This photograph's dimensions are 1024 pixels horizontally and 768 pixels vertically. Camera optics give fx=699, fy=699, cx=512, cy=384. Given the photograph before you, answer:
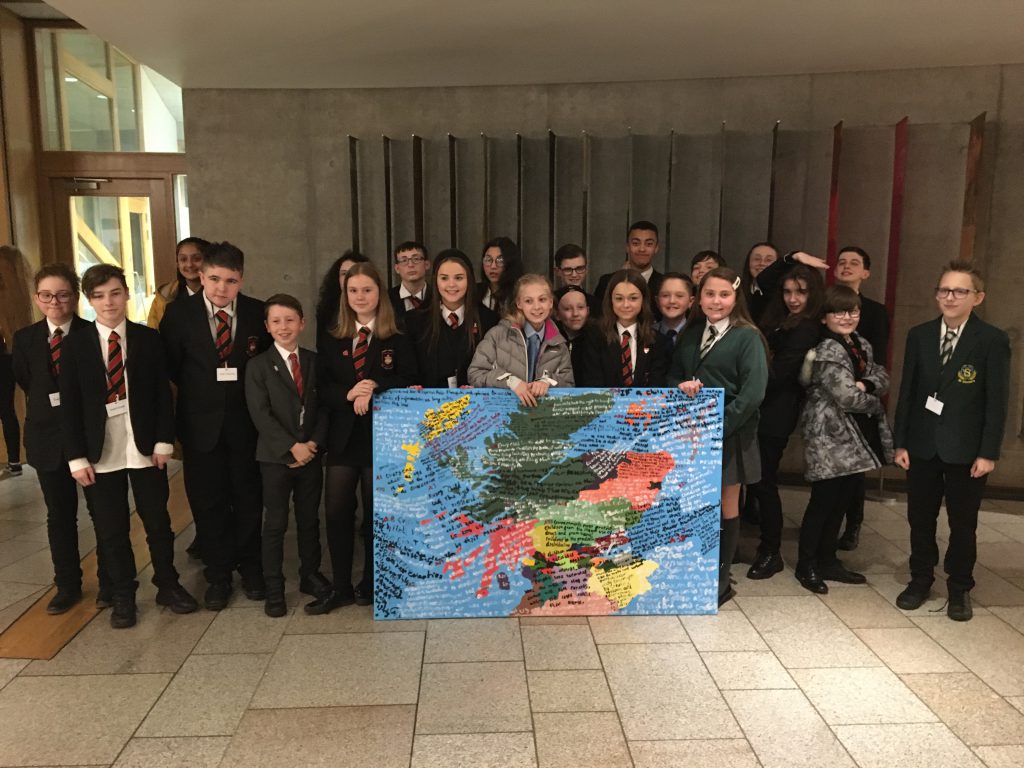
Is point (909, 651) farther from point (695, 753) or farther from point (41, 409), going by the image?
point (41, 409)

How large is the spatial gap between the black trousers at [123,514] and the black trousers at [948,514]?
11.5 feet

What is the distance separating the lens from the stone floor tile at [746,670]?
2.70 m

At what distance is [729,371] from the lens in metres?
3.21

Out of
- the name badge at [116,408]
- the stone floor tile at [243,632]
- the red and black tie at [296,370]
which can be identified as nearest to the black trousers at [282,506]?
the stone floor tile at [243,632]

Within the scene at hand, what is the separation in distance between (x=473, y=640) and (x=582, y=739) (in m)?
0.77

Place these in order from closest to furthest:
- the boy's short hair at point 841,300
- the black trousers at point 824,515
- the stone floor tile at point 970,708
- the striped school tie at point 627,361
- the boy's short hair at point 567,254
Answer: the stone floor tile at point 970,708
the striped school tie at point 627,361
the boy's short hair at point 841,300
the black trousers at point 824,515
the boy's short hair at point 567,254

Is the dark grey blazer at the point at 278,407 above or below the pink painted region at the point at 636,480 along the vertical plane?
above

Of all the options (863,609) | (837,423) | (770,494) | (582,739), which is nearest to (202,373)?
(582,739)

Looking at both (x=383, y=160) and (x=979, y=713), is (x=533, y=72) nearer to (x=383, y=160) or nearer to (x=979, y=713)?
(x=383, y=160)

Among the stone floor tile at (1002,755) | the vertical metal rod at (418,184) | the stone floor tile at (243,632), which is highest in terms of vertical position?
the vertical metal rod at (418,184)

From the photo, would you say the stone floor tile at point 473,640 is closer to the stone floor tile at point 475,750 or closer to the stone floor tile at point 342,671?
the stone floor tile at point 342,671

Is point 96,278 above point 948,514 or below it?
above


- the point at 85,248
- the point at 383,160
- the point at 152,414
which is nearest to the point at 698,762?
the point at 152,414

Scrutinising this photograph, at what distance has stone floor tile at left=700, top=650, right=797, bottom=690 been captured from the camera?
2.70 m
